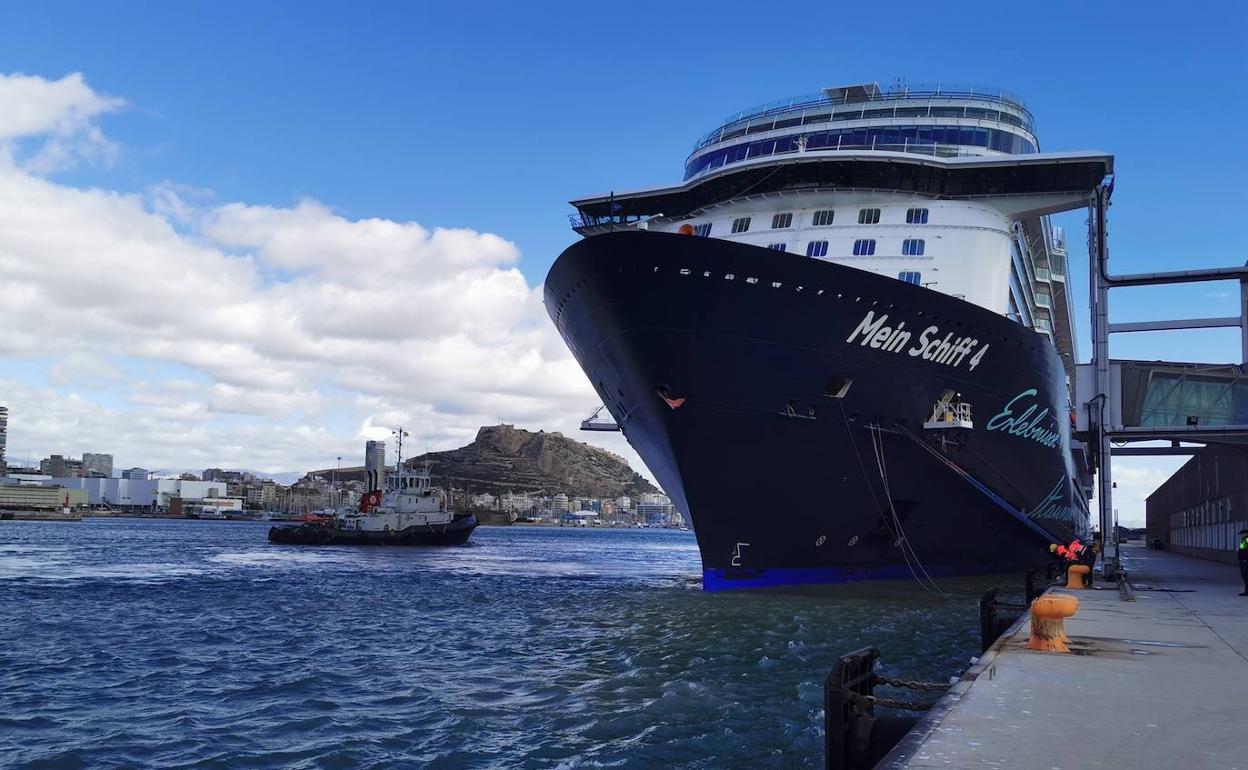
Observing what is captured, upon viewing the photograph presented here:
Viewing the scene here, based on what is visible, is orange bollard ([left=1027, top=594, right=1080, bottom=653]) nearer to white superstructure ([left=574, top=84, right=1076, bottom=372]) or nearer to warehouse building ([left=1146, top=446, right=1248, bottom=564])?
white superstructure ([left=574, top=84, right=1076, bottom=372])

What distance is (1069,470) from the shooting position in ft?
90.8

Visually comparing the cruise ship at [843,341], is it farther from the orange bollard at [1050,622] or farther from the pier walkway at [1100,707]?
the orange bollard at [1050,622]

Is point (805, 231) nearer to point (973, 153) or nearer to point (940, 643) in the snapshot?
point (973, 153)

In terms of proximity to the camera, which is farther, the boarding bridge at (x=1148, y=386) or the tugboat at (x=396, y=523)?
the tugboat at (x=396, y=523)

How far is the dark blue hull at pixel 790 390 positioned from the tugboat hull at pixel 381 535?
130ft

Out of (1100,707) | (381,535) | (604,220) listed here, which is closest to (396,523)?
(381,535)

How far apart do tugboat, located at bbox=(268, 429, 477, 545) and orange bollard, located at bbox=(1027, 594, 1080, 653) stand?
165 feet

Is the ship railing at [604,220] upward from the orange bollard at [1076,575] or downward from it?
upward

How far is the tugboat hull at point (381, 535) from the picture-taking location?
56.1m

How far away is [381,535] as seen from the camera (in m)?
56.0

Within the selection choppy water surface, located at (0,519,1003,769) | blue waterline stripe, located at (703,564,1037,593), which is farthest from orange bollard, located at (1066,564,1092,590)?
blue waterline stripe, located at (703,564,1037,593)

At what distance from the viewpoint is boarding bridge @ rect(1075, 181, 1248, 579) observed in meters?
20.9

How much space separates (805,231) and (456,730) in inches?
581

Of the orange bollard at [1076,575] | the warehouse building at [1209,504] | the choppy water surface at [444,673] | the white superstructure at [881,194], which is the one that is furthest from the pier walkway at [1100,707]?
the warehouse building at [1209,504]
